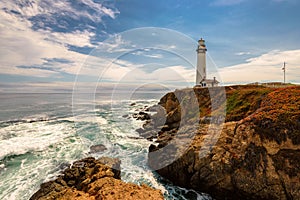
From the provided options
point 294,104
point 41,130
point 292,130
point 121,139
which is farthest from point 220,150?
point 41,130

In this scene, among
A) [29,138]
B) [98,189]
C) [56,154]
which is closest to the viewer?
[98,189]

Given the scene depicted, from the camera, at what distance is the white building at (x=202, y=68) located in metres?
31.0

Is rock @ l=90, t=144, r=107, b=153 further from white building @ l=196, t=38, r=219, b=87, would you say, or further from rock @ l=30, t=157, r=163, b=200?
white building @ l=196, t=38, r=219, b=87

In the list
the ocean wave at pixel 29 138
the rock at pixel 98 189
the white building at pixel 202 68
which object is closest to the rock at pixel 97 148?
the ocean wave at pixel 29 138

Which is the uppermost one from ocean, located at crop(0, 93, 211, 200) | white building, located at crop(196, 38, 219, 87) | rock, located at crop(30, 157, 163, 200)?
white building, located at crop(196, 38, 219, 87)

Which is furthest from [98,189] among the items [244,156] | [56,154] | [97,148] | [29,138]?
[29,138]

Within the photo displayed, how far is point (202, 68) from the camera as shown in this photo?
3162 centimetres

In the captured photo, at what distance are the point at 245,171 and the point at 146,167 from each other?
7.60 meters

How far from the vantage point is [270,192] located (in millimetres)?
9695

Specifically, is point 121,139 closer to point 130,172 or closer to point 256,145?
point 130,172

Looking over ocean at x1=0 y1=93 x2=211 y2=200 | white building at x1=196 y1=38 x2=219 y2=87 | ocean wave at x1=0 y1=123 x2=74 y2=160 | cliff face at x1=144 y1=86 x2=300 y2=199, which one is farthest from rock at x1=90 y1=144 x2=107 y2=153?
white building at x1=196 y1=38 x2=219 y2=87

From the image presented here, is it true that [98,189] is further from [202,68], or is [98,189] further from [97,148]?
[202,68]

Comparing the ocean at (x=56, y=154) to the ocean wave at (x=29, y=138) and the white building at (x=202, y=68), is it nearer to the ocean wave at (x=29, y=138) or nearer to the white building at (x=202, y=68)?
the ocean wave at (x=29, y=138)

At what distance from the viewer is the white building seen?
31016 millimetres
